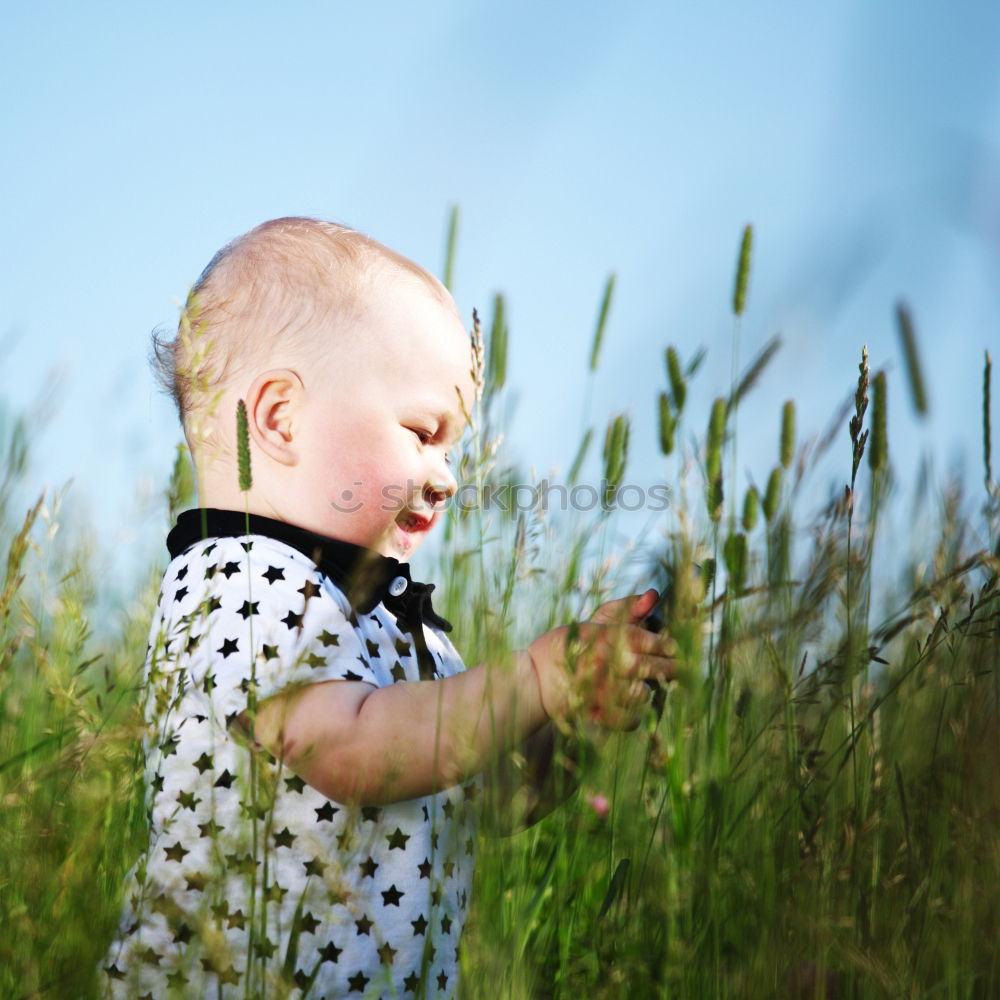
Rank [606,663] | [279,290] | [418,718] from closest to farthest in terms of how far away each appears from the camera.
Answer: [606,663] → [418,718] → [279,290]

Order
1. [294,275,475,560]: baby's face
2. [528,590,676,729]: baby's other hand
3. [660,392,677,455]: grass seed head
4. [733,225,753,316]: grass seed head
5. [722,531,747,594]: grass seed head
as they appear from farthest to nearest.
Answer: [294,275,475,560]: baby's face < [733,225,753,316]: grass seed head < [660,392,677,455]: grass seed head < [722,531,747,594]: grass seed head < [528,590,676,729]: baby's other hand

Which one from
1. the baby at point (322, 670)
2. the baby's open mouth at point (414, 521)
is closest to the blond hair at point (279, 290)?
the baby at point (322, 670)

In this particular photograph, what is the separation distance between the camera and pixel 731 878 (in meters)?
1.04

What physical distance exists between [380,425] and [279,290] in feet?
0.85

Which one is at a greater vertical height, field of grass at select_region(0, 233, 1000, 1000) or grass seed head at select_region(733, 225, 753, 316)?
grass seed head at select_region(733, 225, 753, 316)

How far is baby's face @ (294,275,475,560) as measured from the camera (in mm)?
1423

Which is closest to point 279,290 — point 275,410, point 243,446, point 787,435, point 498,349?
point 275,410

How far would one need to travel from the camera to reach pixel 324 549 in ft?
4.52

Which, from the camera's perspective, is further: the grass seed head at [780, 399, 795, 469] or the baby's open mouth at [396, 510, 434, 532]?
the baby's open mouth at [396, 510, 434, 532]

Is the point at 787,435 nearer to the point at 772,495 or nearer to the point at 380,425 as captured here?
the point at 772,495

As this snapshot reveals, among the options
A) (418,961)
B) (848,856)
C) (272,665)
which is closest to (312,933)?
(418,961)

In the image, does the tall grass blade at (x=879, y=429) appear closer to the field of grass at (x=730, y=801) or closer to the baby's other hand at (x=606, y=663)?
the field of grass at (x=730, y=801)

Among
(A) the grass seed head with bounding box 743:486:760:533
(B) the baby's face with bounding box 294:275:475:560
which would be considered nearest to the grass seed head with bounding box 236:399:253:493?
(B) the baby's face with bounding box 294:275:475:560

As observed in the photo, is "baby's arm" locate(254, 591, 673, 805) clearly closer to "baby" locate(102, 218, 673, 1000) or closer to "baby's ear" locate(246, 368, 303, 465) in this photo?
"baby" locate(102, 218, 673, 1000)
